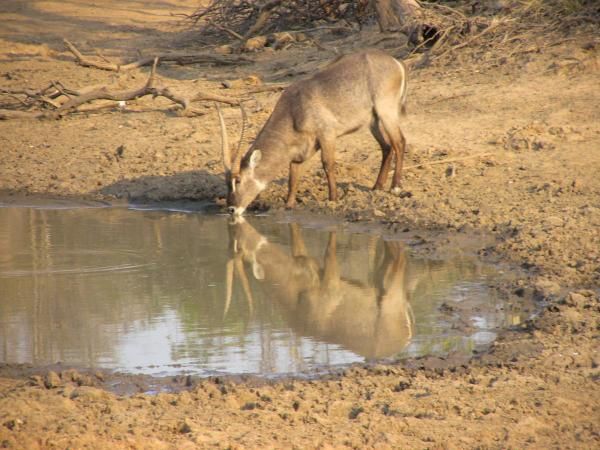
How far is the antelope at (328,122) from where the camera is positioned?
10.1 metres

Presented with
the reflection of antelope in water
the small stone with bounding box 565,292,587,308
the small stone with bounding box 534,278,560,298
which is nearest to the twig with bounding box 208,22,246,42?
the reflection of antelope in water

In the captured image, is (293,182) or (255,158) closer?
(255,158)

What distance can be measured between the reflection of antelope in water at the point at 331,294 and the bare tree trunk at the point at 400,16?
16.2 ft

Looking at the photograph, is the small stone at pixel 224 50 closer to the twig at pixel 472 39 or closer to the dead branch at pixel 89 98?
the dead branch at pixel 89 98

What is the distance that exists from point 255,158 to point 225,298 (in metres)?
Result: 2.96

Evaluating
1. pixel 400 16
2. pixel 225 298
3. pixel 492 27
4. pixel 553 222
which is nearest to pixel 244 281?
pixel 225 298

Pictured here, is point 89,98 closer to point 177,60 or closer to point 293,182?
point 177,60

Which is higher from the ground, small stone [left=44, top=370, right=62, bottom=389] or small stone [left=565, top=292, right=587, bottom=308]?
small stone [left=565, top=292, right=587, bottom=308]

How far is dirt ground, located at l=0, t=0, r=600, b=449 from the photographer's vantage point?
4.93 meters

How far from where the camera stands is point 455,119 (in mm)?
11688

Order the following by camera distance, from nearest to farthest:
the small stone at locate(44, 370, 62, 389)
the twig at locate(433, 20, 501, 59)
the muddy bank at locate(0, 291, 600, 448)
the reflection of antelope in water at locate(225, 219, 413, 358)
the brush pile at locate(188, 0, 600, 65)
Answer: the muddy bank at locate(0, 291, 600, 448) < the small stone at locate(44, 370, 62, 389) < the reflection of antelope in water at locate(225, 219, 413, 358) < the brush pile at locate(188, 0, 600, 65) < the twig at locate(433, 20, 501, 59)

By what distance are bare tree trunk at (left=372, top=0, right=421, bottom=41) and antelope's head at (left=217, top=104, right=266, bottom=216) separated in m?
4.17

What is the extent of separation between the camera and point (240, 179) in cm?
1030

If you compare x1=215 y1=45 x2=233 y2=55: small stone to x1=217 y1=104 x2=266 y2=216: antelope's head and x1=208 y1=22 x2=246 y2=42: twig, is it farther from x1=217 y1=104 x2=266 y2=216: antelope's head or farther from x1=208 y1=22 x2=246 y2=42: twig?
x1=217 y1=104 x2=266 y2=216: antelope's head
